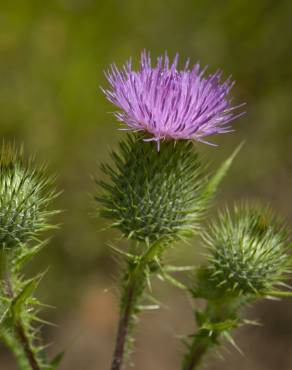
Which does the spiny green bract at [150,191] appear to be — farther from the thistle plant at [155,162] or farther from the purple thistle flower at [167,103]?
the purple thistle flower at [167,103]

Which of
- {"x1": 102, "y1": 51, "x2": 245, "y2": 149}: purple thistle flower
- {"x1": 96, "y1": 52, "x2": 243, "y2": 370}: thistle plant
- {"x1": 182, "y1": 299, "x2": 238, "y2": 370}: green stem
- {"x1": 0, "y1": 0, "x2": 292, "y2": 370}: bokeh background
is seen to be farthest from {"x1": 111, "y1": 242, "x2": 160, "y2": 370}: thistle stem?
{"x1": 0, "y1": 0, "x2": 292, "y2": 370}: bokeh background

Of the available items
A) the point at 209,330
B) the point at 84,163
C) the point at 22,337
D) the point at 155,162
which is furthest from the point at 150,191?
the point at 84,163

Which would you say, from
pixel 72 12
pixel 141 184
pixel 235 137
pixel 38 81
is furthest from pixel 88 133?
pixel 141 184

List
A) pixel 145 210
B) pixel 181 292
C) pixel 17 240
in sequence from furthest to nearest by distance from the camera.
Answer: pixel 181 292
pixel 145 210
pixel 17 240

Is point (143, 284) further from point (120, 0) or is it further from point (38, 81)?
point (120, 0)

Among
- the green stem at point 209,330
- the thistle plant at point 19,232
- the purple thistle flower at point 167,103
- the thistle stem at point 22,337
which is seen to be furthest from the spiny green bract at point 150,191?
the thistle stem at point 22,337
